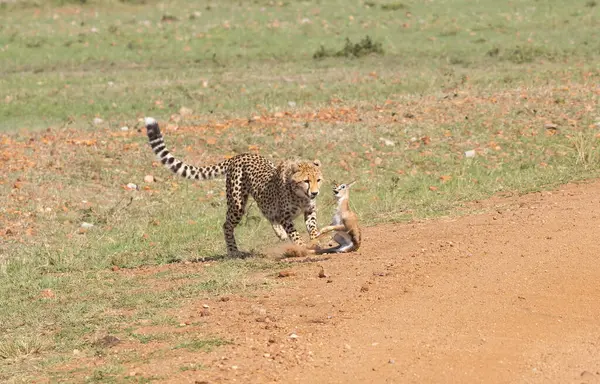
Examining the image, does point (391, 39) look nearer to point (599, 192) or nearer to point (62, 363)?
point (599, 192)

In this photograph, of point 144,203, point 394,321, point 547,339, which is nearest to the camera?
point 547,339

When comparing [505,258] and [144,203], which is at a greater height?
[505,258]

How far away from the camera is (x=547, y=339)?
6.76m

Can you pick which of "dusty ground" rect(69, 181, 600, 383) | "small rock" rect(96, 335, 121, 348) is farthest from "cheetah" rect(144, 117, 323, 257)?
"small rock" rect(96, 335, 121, 348)

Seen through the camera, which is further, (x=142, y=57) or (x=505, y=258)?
(x=142, y=57)

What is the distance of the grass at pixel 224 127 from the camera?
951 cm

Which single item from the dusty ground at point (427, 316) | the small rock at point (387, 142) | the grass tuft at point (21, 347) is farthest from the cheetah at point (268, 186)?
the small rock at point (387, 142)

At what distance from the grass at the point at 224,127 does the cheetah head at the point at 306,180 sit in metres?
0.94

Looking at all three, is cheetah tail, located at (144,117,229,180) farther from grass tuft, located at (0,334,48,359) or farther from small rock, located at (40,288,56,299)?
grass tuft, located at (0,334,48,359)

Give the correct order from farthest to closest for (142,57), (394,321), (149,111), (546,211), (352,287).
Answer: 1. (142,57)
2. (149,111)
3. (546,211)
4. (352,287)
5. (394,321)

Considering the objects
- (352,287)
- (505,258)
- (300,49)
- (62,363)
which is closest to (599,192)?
(505,258)

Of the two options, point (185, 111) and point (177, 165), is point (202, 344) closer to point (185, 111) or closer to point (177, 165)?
point (177, 165)

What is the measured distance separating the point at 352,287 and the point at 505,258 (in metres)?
1.28

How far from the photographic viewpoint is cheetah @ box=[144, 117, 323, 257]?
33.2 feet
